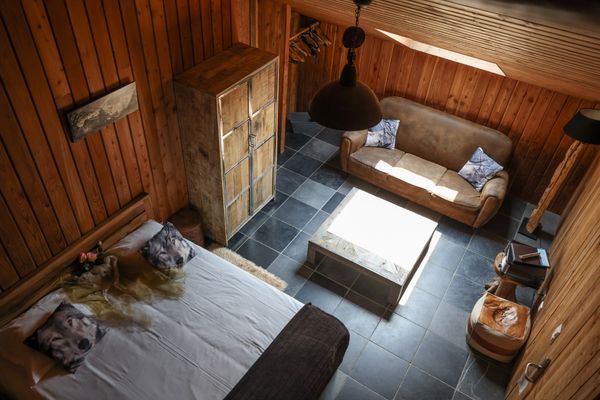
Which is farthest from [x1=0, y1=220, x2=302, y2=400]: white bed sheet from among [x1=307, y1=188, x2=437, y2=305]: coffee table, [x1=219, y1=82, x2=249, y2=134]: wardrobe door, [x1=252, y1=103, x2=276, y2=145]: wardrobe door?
[x1=252, y1=103, x2=276, y2=145]: wardrobe door

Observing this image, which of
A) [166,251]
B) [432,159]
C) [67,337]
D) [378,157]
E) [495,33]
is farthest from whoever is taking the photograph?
[432,159]

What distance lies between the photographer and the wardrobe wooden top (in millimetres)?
4114

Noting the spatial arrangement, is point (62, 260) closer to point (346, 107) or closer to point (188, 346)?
point (188, 346)

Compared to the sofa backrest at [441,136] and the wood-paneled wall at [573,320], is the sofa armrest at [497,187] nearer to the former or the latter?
the sofa backrest at [441,136]

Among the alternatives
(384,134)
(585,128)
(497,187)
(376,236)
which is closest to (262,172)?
(376,236)

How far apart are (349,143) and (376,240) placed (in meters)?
1.57

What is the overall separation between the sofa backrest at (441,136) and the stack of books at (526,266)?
5.78 ft

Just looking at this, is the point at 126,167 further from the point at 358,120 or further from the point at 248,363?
the point at 358,120

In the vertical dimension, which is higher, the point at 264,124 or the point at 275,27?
the point at 275,27

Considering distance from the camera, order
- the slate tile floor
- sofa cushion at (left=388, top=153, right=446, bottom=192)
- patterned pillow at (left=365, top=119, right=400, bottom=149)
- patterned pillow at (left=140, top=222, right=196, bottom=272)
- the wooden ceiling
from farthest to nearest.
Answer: patterned pillow at (left=365, top=119, right=400, bottom=149), sofa cushion at (left=388, top=153, right=446, bottom=192), the slate tile floor, patterned pillow at (left=140, top=222, right=196, bottom=272), the wooden ceiling

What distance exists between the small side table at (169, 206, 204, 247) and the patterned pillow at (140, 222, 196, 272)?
59cm

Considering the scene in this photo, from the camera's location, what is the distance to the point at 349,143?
232 inches

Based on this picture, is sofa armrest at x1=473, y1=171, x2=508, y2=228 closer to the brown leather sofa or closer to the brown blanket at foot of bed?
the brown leather sofa

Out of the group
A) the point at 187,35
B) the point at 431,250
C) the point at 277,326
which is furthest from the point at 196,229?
the point at 431,250
